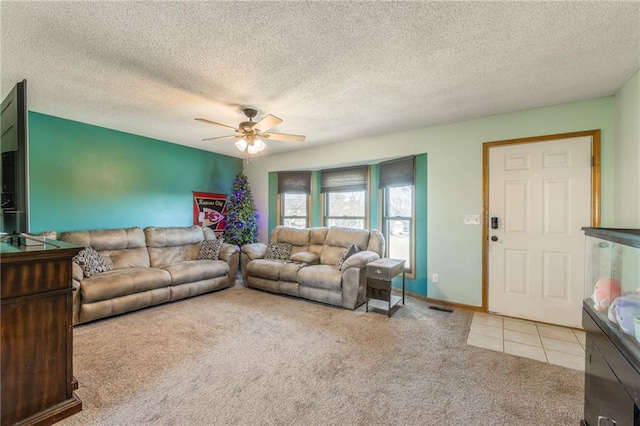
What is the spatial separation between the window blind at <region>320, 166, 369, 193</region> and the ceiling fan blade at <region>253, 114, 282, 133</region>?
7.61 feet

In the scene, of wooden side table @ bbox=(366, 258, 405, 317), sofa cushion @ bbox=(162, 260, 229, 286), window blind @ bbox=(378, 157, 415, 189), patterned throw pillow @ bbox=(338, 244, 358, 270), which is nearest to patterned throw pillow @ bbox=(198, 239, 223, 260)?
sofa cushion @ bbox=(162, 260, 229, 286)

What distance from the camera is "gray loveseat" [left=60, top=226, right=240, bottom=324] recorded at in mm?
3100

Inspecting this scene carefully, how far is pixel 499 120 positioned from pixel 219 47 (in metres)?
3.32

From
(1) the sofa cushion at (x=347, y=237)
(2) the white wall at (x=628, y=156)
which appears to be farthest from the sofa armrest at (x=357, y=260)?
(2) the white wall at (x=628, y=156)

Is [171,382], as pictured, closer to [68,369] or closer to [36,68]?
[68,369]

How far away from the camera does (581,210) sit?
3014 mm

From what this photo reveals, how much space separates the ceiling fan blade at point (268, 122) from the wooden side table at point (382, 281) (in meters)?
2.04

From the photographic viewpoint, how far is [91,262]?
133 inches

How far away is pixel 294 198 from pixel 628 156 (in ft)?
15.4

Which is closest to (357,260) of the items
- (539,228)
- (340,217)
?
(340,217)

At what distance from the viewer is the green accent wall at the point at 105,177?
3.59 meters

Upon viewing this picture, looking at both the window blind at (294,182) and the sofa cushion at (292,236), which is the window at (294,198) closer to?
the window blind at (294,182)

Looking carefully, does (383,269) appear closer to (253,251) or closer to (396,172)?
(396,172)

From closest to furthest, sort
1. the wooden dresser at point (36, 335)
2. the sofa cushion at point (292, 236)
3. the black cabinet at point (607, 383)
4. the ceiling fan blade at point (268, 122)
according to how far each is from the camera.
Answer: the black cabinet at point (607, 383) → the wooden dresser at point (36, 335) → the ceiling fan blade at point (268, 122) → the sofa cushion at point (292, 236)
